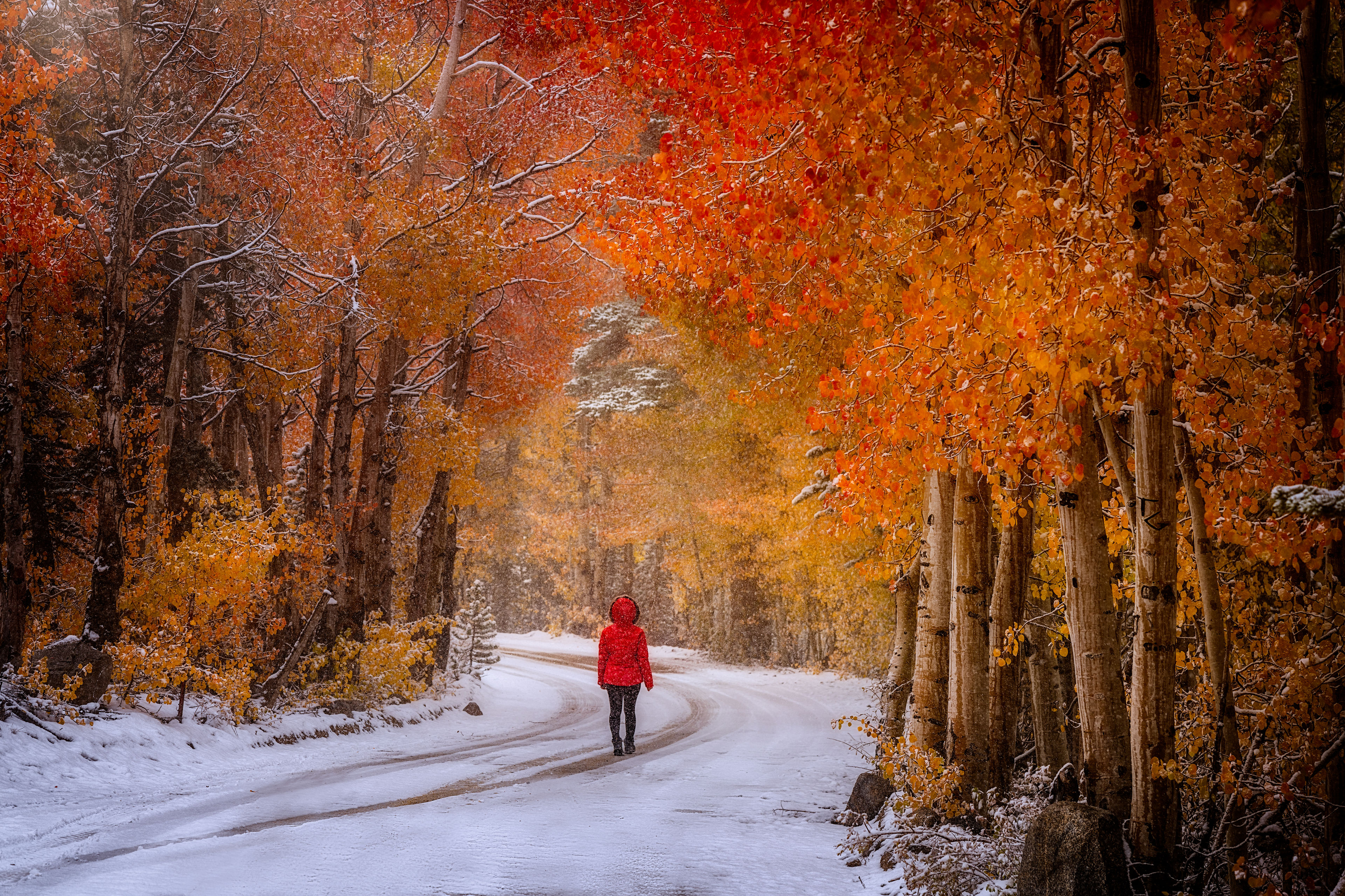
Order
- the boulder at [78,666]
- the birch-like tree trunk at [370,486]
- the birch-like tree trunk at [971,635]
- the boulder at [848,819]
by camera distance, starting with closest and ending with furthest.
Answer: the birch-like tree trunk at [971,635], the boulder at [848,819], the boulder at [78,666], the birch-like tree trunk at [370,486]

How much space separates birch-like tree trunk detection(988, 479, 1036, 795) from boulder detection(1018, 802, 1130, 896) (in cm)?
211

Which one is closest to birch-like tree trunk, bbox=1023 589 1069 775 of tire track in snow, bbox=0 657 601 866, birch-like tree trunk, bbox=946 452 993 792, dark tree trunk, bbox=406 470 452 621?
birch-like tree trunk, bbox=946 452 993 792

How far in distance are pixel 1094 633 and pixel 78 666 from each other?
10.4 m

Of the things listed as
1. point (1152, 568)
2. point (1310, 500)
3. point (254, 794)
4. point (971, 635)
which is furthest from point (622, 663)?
point (1310, 500)

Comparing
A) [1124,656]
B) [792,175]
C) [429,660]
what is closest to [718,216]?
[792,175]

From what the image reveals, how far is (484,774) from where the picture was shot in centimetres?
966

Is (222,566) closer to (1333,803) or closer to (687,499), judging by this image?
(1333,803)

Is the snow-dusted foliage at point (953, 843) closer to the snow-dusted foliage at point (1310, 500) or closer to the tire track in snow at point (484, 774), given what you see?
the snow-dusted foliage at point (1310, 500)

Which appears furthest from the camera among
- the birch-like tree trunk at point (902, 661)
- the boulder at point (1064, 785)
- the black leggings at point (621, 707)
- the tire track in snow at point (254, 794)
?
the black leggings at point (621, 707)

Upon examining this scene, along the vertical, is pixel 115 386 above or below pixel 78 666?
above

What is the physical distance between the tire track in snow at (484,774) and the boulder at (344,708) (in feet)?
6.86

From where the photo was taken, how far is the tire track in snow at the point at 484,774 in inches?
259

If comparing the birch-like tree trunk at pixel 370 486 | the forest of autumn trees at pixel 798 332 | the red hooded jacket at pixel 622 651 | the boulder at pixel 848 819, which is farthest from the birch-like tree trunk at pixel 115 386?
the boulder at pixel 848 819

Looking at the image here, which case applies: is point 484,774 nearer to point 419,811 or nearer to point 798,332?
point 419,811
